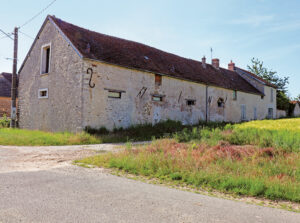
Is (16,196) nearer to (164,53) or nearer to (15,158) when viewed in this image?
(15,158)

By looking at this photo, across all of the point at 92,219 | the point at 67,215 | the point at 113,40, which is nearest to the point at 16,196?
the point at 67,215

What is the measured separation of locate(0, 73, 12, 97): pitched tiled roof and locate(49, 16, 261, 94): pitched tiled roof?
48.2 feet

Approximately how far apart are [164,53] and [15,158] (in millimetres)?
16508

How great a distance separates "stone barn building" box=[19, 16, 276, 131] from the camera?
14.1 metres

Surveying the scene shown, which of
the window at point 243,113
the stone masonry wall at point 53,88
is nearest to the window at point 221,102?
the window at point 243,113

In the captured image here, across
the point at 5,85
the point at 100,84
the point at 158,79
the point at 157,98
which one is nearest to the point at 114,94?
the point at 100,84

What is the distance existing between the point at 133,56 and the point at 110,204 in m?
14.6

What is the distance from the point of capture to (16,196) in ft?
12.9

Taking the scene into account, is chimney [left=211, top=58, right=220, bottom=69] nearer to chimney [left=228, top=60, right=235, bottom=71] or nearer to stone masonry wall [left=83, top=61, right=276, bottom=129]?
stone masonry wall [left=83, top=61, right=276, bottom=129]

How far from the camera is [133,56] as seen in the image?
17.3 m

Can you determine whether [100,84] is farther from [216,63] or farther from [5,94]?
[5,94]

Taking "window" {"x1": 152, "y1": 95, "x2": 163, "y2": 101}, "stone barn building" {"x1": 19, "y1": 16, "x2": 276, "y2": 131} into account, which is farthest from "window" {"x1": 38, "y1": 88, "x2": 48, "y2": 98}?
"window" {"x1": 152, "y1": 95, "x2": 163, "y2": 101}

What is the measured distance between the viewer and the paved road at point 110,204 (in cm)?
316

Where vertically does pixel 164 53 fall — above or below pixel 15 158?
above
